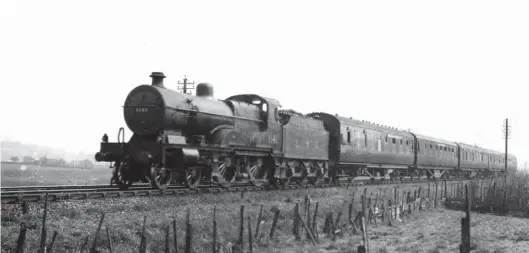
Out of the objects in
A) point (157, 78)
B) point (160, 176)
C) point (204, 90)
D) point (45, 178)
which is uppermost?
point (157, 78)

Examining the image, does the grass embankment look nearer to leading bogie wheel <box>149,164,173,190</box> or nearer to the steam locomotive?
leading bogie wheel <box>149,164,173,190</box>

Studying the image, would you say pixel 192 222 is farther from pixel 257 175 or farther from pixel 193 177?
pixel 257 175

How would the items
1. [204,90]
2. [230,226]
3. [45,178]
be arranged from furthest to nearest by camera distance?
[45,178] < [204,90] < [230,226]

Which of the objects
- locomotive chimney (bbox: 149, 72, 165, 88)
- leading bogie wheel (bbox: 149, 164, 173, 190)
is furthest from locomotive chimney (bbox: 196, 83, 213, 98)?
leading bogie wheel (bbox: 149, 164, 173, 190)

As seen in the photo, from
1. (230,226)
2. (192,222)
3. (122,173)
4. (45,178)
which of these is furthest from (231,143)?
(45,178)

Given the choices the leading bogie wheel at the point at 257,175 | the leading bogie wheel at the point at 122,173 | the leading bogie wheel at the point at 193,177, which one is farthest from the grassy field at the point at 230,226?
the leading bogie wheel at the point at 122,173

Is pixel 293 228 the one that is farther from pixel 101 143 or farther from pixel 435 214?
pixel 435 214

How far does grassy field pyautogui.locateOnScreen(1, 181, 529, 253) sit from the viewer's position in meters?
9.35

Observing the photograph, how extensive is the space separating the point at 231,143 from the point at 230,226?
4092 mm

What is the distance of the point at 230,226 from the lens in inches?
478

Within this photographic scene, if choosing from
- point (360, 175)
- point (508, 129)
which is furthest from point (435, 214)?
point (508, 129)

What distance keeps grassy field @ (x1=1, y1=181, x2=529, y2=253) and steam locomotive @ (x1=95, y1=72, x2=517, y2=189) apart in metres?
1.50

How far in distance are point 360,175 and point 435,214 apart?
575 cm

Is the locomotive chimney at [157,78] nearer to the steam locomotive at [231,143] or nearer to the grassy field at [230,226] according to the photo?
the steam locomotive at [231,143]
